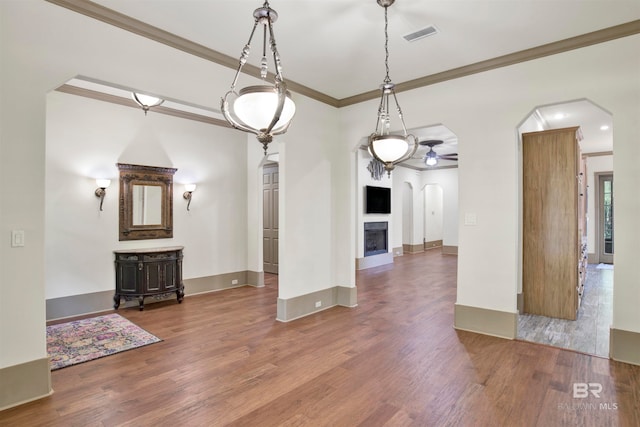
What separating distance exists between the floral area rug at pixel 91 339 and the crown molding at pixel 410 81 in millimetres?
3027

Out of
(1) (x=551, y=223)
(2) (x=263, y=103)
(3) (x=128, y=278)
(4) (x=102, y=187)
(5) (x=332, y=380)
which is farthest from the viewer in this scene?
(3) (x=128, y=278)

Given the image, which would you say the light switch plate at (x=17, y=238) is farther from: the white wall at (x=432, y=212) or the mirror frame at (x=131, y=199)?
the white wall at (x=432, y=212)

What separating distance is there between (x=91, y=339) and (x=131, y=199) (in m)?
2.16

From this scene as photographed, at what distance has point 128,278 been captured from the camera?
4871mm

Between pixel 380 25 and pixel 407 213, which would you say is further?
pixel 407 213

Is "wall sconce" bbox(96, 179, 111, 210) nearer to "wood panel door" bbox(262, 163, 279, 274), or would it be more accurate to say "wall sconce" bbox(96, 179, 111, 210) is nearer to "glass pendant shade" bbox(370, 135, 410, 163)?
"wood panel door" bbox(262, 163, 279, 274)

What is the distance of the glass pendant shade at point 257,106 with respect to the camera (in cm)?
197

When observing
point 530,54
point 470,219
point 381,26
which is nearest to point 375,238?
point 470,219

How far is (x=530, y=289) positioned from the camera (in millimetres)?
4582

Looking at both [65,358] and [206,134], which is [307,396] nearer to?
[65,358]

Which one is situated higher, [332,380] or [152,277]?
[152,277]

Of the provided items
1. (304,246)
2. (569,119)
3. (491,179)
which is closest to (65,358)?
(304,246)

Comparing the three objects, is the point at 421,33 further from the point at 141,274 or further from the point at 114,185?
the point at 141,274

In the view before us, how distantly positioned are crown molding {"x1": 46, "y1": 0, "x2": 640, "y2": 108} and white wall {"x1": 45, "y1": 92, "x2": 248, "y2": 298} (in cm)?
230
